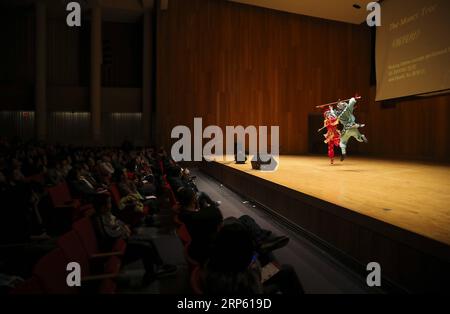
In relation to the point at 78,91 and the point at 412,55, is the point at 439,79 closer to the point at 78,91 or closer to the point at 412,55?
the point at 412,55

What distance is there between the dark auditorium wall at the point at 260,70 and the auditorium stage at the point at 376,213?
24.9 ft

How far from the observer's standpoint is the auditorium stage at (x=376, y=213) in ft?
9.07

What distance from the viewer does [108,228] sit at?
3098 millimetres

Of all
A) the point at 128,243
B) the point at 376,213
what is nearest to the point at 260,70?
the point at 376,213

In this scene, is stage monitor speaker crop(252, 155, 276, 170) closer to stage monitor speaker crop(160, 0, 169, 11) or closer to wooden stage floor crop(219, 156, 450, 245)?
wooden stage floor crop(219, 156, 450, 245)

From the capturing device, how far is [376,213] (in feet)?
11.4

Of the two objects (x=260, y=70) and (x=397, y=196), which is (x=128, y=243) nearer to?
(x=397, y=196)

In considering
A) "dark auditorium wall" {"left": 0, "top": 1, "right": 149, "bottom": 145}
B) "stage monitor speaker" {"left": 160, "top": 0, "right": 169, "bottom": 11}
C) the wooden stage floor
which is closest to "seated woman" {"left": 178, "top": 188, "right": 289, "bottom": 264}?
the wooden stage floor

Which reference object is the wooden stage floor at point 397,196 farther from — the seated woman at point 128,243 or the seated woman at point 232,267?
the seated woman at point 128,243

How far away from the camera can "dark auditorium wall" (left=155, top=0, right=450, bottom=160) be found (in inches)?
542

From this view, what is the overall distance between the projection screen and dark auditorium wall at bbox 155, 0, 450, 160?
16.5 ft

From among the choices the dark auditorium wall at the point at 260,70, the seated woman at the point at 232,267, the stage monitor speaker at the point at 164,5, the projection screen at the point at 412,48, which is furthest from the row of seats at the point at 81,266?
the stage monitor speaker at the point at 164,5
